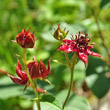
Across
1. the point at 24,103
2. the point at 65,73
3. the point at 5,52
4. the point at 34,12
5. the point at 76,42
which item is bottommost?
the point at 24,103

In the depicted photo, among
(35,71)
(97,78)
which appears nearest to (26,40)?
(35,71)

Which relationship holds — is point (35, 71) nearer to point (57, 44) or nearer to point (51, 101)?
point (51, 101)

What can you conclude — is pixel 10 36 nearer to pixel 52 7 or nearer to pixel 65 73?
pixel 52 7

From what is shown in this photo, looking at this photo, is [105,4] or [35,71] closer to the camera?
[35,71]

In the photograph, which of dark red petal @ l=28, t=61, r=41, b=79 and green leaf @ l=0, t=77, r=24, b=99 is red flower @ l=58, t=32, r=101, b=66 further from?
green leaf @ l=0, t=77, r=24, b=99

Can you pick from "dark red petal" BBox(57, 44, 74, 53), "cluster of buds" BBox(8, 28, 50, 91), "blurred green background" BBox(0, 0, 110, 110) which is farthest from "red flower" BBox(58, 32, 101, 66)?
"blurred green background" BBox(0, 0, 110, 110)

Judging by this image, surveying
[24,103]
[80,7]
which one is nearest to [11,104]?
[24,103]

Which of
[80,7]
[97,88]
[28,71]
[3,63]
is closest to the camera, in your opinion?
[28,71]
